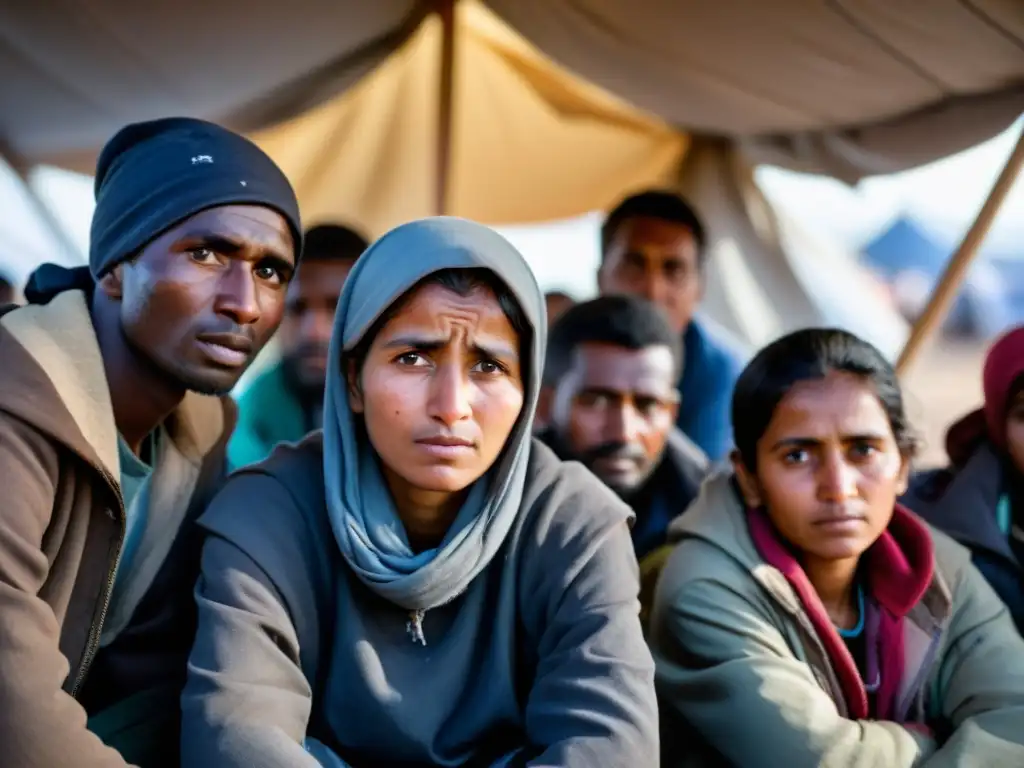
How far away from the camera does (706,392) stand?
302cm

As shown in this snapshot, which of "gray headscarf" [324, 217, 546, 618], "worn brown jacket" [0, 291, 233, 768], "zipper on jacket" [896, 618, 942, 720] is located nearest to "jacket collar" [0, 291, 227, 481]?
"worn brown jacket" [0, 291, 233, 768]

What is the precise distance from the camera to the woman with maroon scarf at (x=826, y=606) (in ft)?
5.07

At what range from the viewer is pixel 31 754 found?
1196mm

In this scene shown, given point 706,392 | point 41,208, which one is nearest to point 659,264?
point 706,392

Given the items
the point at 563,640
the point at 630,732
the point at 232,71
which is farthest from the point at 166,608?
the point at 232,71

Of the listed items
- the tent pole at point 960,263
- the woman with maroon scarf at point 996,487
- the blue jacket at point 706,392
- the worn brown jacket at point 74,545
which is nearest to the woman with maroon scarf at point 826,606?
the woman with maroon scarf at point 996,487

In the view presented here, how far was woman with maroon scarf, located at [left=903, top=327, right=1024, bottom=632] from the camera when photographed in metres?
1.97

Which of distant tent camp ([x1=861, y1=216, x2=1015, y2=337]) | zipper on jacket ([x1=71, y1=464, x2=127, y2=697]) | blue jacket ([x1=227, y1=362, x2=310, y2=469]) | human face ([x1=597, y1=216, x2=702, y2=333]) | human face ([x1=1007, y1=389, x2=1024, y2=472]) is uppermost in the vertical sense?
distant tent camp ([x1=861, y1=216, x2=1015, y2=337])

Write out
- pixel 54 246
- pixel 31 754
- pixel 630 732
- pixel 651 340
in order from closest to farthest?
pixel 31 754 → pixel 630 732 → pixel 651 340 → pixel 54 246

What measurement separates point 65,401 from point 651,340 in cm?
128

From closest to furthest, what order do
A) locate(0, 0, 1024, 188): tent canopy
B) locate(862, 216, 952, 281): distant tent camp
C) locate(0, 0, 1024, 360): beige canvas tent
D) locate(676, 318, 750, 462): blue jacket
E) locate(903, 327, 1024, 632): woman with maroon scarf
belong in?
locate(903, 327, 1024, 632): woman with maroon scarf → locate(0, 0, 1024, 188): tent canopy → locate(0, 0, 1024, 360): beige canvas tent → locate(676, 318, 750, 462): blue jacket → locate(862, 216, 952, 281): distant tent camp

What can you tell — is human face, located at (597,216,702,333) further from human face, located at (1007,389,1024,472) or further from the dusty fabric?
the dusty fabric

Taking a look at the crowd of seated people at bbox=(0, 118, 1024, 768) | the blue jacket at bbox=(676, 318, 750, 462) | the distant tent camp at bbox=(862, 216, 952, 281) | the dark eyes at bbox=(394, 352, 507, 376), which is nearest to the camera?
the crowd of seated people at bbox=(0, 118, 1024, 768)

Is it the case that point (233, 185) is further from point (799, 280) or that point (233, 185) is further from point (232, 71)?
point (799, 280)
